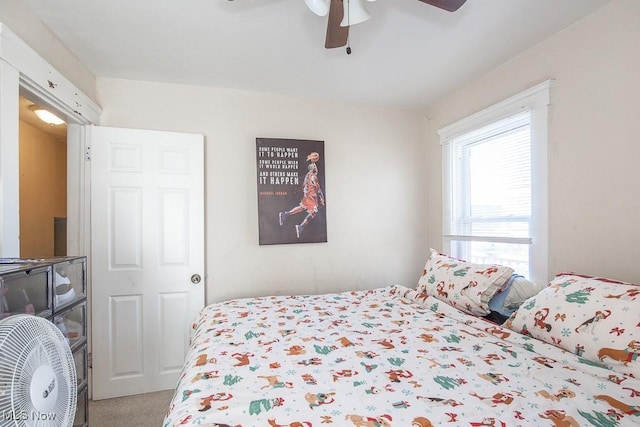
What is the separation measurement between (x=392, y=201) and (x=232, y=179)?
155 cm

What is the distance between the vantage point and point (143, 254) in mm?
2332

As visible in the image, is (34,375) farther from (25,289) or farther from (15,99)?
(15,99)

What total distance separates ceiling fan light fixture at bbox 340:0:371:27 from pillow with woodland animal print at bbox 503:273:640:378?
1.62m

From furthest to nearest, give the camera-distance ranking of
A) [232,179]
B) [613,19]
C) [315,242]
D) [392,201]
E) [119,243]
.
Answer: [392,201]
[315,242]
[232,179]
[119,243]
[613,19]

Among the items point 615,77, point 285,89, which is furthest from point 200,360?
point 615,77

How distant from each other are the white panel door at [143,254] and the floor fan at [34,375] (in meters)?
1.51

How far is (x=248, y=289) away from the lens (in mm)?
2627

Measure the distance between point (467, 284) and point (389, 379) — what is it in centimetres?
107

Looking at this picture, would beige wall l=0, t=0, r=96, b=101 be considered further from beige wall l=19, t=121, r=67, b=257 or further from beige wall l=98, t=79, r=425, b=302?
beige wall l=19, t=121, r=67, b=257

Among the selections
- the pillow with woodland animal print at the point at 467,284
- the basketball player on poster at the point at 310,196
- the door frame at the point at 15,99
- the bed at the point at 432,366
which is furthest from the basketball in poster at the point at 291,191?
the door frame at the point at 15,99

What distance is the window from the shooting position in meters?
2.00

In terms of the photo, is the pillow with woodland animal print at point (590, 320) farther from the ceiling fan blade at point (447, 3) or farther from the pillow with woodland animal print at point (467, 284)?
the ceiling fan blade at point (447, 3)

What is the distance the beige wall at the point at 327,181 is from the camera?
8.29 ft

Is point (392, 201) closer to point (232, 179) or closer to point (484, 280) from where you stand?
point (484, 280)
